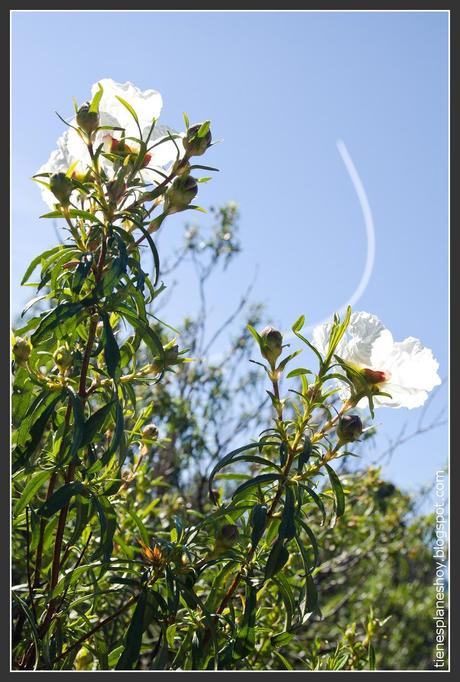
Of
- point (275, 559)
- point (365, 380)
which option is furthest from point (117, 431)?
point (365, 380)

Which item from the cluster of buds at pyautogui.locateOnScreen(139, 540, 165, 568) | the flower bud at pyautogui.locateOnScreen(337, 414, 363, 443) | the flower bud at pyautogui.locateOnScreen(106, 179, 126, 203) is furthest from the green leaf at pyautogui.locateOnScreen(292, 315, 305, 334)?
the cluster of buds at pyautogui.locateOnScreen(139, 540, 165, 568)

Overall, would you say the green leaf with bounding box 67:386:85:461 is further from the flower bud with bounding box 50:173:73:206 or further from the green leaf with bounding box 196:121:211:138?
the green leaf with bounding box 196:121:211:138

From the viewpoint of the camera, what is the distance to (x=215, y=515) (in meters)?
1.36

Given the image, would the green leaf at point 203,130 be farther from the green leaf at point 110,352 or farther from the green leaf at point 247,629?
the green leaf at point 247,629

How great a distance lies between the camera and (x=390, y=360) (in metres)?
1.33

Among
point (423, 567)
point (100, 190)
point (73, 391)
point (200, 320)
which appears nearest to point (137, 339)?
point (73, 391)

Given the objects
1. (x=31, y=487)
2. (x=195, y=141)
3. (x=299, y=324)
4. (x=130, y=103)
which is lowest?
(x=31, y=487)

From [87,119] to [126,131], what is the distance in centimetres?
10

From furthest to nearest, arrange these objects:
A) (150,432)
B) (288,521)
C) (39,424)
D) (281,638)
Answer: (150,432) < (281,638) < (39,424) < (288,521)

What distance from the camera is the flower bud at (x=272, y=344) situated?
1.37 metres

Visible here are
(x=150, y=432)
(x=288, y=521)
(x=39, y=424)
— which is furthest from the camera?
(x=150, y=432)

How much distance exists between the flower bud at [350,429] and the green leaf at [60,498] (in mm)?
498

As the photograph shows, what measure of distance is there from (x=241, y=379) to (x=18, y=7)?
8.81ft

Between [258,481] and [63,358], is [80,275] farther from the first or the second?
[258,481]
